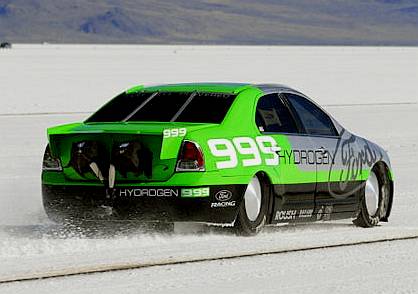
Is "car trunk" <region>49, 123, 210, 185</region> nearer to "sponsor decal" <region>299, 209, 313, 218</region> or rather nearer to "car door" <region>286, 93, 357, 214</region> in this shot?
"sponsor decal" <region>299, 209, 313, 218</region>

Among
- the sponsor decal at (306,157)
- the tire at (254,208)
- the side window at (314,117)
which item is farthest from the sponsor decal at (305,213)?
the side window at (314,117)

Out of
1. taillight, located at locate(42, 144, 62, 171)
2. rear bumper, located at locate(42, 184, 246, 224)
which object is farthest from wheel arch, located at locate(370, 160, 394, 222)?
taillight, located at locate(42, 144, 62, 171)

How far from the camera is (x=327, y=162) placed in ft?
35.3

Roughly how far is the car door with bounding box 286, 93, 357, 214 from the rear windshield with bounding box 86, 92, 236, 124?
0.91 m

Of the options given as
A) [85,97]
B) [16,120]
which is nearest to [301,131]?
[16,120]

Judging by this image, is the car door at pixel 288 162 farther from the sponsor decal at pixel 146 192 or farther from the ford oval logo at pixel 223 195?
the sponsor decal at pixel 146 192

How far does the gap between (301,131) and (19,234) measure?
8.40 ft

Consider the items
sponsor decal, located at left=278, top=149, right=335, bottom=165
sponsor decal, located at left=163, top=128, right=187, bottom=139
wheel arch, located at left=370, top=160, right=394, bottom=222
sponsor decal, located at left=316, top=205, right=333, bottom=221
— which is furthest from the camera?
wheel arch, located at left=370, top=160, right=394, bottom=222

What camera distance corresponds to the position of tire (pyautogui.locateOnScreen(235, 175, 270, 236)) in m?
9.80

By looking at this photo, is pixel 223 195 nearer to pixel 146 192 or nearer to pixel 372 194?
pixel 146 192

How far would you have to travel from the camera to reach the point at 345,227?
1127 cm

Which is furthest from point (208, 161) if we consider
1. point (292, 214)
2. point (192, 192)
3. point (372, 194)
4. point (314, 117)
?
point (372, 194)

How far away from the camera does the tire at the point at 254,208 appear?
32.1ft

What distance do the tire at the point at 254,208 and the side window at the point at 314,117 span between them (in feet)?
3.68
